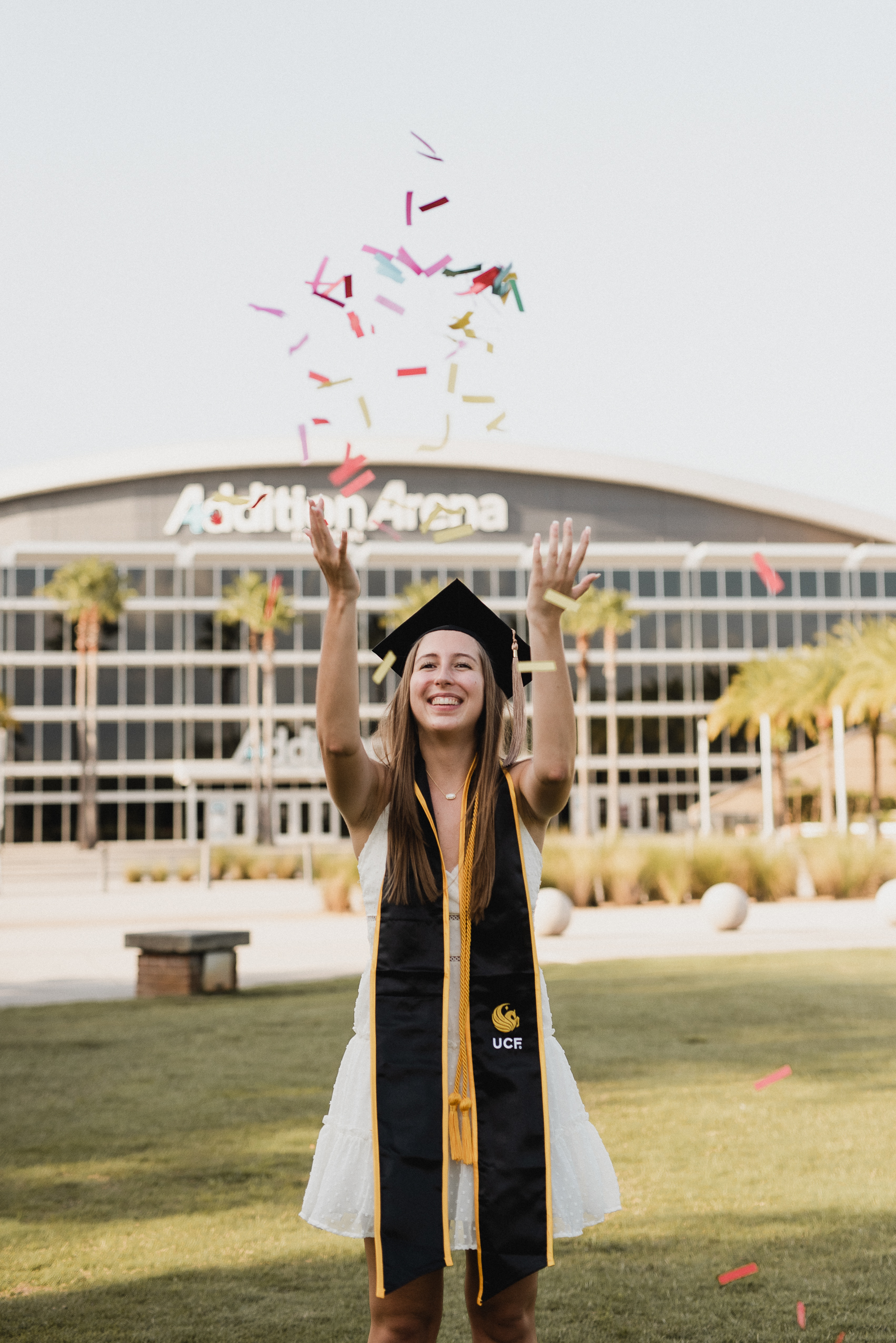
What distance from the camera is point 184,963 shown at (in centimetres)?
1243

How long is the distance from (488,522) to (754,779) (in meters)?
21.1

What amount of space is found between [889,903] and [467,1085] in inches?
698

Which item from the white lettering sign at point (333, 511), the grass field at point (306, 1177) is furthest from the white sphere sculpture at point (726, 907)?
the white lettering sign at point (333, 511)

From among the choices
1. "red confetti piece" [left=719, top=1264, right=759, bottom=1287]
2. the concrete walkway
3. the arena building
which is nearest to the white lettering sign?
the arena building

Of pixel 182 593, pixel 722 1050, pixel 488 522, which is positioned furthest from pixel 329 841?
pixel 722 1050

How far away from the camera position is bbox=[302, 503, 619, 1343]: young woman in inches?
110

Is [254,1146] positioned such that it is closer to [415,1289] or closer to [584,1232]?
[584,1232]

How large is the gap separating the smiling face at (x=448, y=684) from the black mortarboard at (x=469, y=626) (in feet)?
0.25

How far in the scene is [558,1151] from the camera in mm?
2928

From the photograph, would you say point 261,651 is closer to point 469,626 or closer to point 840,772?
point 840,772

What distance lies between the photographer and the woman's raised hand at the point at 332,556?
2967 mm

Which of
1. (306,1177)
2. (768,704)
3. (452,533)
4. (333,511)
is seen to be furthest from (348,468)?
(333,511)

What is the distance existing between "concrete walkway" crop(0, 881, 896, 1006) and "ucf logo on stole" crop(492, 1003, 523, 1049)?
10.4m

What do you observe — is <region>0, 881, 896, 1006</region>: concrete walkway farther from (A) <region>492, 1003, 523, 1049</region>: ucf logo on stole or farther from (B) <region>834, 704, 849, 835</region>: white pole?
(B) <region>834, 704, 849, 835</region>: white pole
